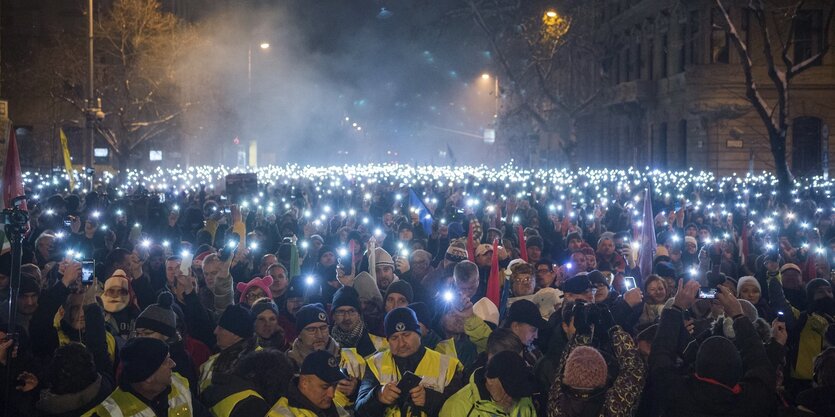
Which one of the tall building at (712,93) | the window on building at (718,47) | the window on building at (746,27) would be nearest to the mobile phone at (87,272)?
the tall building at (712,93)

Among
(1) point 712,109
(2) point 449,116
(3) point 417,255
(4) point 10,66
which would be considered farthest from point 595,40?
(2) point 449,116

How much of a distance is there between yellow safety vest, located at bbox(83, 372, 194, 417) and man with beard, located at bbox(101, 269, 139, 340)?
2589mm

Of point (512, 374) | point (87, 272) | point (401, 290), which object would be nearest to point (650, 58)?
point (401, 290)

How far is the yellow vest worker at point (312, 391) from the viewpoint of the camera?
17.7 feet

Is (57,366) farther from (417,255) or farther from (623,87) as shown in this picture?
(623,87)

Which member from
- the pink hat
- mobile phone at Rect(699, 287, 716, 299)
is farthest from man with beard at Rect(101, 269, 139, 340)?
mobile phone at Rect(699, 287, 716, 299)

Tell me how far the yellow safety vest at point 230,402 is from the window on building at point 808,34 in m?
37.4

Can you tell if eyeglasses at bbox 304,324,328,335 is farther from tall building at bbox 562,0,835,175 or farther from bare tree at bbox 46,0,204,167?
bare tree at bbox 46,0,204,167

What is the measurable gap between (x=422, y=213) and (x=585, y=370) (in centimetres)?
1088

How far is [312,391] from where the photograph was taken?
5395mm

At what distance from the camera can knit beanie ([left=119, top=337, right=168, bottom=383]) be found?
538 centimetres

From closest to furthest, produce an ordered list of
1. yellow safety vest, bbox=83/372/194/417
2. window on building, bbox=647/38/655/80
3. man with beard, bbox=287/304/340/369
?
yellow safety vest, bbox=83/372/194/417 < man with beard, bbox=287/304/340/369 < window on building, bbox=647/38/655/80

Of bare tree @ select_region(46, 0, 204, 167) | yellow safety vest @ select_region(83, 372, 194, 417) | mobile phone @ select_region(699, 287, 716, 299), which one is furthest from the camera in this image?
bare tree @ select_region(46, 0, 204, 167)

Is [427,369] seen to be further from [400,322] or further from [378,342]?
[378,342]
